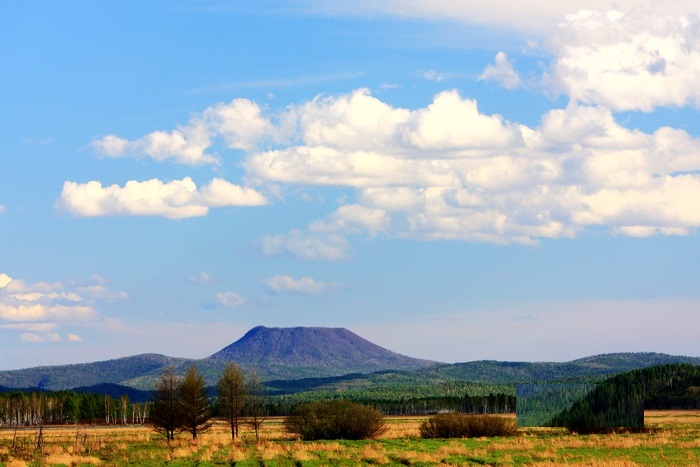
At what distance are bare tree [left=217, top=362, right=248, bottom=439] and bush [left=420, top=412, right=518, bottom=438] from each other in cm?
1750

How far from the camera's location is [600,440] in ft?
225

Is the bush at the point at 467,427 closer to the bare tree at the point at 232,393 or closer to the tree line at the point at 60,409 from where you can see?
the bare tree at the point at 232,393

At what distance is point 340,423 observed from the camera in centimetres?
8062

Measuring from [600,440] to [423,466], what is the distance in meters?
24.1

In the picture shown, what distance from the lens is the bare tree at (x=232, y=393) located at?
90.6 meters

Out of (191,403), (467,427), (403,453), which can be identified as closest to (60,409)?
(191,403)

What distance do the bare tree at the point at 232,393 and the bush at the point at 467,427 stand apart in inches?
689

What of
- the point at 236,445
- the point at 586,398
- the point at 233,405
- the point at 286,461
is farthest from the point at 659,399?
the point at 286,461

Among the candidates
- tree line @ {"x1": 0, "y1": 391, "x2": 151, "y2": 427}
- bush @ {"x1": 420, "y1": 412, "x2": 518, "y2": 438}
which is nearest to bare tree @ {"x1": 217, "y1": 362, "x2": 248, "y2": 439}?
bush @ {"x1": 420, "y1": 412, "x2": 518, "y2": 438}

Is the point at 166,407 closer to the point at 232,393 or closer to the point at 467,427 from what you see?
the point at 232,393

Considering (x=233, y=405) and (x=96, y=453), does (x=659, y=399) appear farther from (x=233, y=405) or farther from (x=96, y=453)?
(x=96, y=453)

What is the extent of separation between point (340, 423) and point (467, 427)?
9.91 m

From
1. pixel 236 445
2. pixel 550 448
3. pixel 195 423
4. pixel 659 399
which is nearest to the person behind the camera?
pixel 550 448

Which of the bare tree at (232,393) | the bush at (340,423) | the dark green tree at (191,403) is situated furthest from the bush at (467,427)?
the dark green tree at (191,403)
